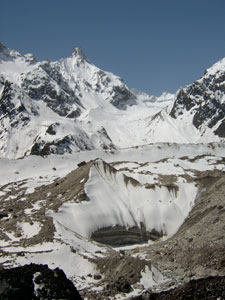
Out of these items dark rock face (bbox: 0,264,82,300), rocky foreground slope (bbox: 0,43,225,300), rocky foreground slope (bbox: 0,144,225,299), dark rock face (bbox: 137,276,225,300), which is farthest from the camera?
rocky foreground slope (bbox: 0,144,225,299)

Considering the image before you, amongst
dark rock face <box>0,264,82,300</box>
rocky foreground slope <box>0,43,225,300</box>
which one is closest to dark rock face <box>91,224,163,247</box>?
rocky foreground slope <box>0,43,225,300</box>

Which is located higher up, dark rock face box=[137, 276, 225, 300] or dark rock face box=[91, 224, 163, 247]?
dark rock face box=[91, 224, 163, 247]

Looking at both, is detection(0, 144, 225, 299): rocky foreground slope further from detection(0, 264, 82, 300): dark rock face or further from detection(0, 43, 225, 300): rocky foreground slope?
detection(0, 264, 82, 300): dark rock face

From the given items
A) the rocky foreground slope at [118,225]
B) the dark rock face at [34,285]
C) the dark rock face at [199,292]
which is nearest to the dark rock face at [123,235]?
the rocky foreground slope at [118,225]

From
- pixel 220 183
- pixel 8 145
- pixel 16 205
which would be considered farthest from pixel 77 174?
pixel 8 145

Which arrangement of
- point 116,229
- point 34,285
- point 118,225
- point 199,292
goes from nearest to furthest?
point 199,292 → point 34,285 → point 116,229 → point 118,225

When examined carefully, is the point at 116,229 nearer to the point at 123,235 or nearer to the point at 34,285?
the point at 123,235

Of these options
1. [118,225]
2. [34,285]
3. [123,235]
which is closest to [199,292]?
[34,285]

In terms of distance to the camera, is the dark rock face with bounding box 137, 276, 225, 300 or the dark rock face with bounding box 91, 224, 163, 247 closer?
the dark rock face with bounding box 137, 276, 225, 300
